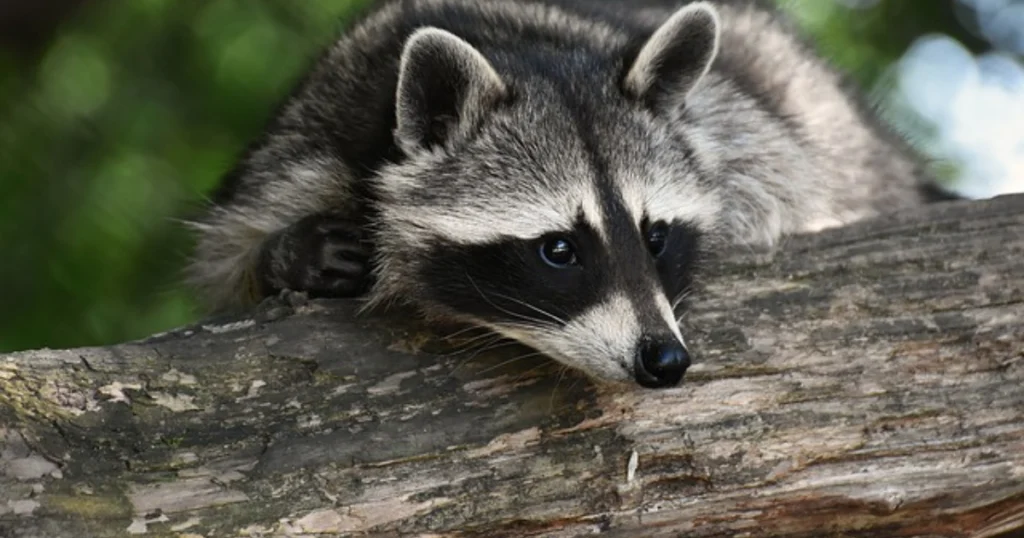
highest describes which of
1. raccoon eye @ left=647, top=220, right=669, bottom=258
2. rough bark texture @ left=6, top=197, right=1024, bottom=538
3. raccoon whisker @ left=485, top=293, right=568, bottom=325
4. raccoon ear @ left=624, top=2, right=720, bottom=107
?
raccoon ear @ left=624, top=2, right=720, bottom=107

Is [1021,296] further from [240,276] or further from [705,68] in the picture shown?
[240,276]

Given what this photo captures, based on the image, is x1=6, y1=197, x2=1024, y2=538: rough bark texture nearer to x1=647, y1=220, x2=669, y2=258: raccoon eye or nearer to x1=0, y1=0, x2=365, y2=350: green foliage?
x1=647, y1=220, x2=669, y2=258: raccoon eye

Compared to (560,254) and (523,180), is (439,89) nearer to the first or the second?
(523,180)

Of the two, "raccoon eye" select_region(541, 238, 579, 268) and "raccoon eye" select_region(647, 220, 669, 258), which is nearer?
"raccoon eye" select_region(541, 238, 579, 268)

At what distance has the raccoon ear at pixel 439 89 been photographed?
3.48 meters

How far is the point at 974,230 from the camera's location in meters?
4.16

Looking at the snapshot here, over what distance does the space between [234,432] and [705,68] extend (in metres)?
1.78

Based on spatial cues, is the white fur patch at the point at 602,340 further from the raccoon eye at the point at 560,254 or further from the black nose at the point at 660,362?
the raccoon eye at the point at 560,254

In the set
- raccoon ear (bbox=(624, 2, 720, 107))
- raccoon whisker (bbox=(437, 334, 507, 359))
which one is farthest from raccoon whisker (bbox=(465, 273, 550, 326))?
raccoon ear (bbox=(624, 2, 720, 107))

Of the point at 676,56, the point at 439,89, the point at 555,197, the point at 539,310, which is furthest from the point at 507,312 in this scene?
the point at 676,56

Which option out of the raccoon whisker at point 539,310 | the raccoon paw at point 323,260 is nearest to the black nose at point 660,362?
the raccoon whisker at point 539,310

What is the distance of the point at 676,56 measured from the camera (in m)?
3.82

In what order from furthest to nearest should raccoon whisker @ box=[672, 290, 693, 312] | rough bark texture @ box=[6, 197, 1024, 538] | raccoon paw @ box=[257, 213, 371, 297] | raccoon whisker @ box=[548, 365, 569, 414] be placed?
raccoon paw @ box=[257, 213, 371, 297]
raccoon whisker @ box=[672, 290, 693, 312]
raccoon whisker @ box=[548, 365, 569, 414]
rough bark texture @ box=[6, 197, 1024, 538]

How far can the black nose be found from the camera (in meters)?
3.17
